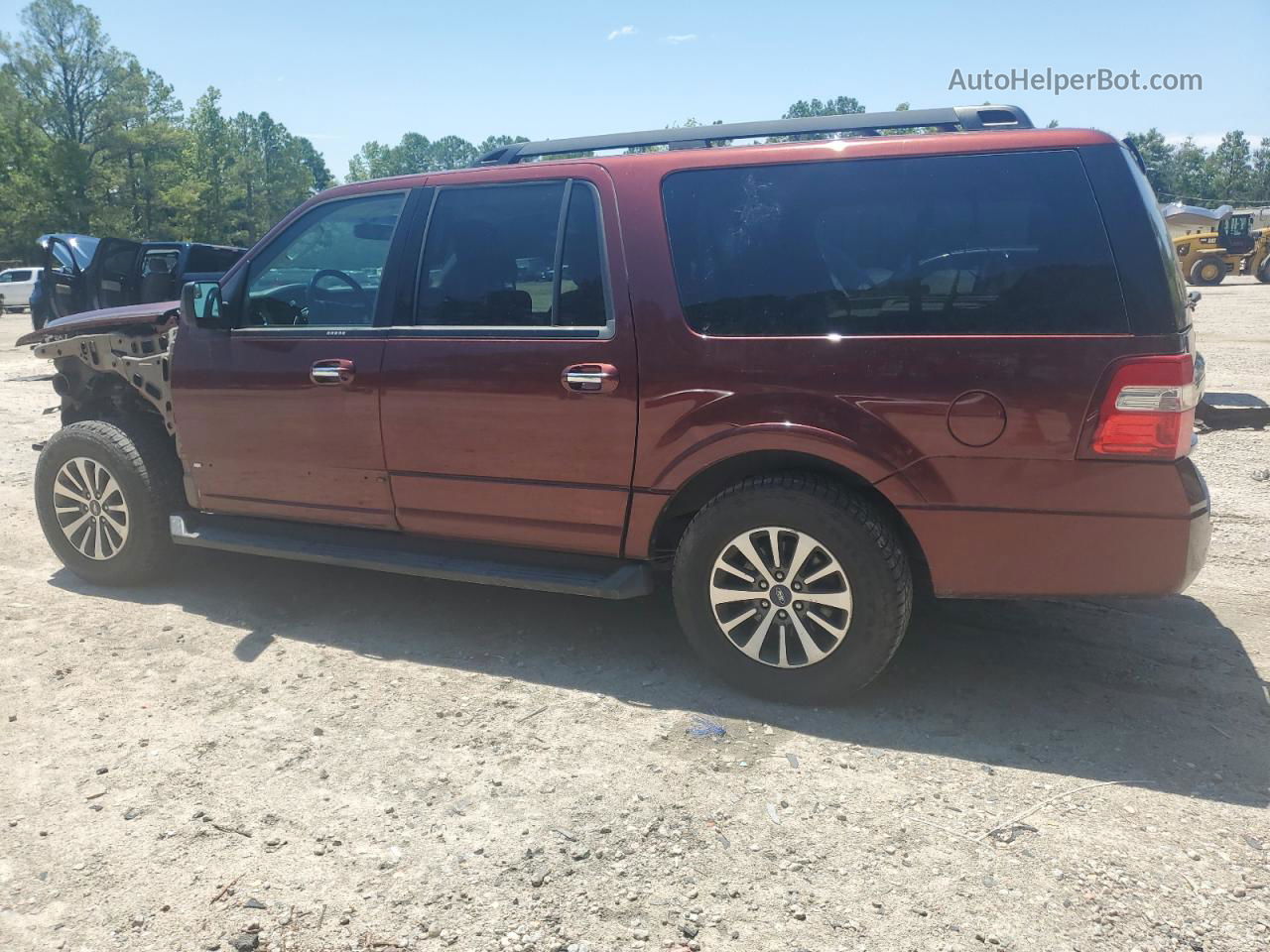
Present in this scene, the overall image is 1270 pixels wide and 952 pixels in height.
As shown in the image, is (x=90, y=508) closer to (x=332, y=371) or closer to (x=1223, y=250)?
(x=332, y=371)

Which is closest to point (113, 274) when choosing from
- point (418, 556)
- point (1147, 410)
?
point (418, 556)

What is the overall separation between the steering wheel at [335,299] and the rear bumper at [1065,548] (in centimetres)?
251

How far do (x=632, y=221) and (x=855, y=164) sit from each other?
2.82 feet

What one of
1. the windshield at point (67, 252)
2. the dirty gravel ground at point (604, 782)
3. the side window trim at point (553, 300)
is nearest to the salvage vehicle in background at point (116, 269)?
the windshield at point (67, 252)

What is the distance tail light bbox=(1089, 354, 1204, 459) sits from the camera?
2.96m

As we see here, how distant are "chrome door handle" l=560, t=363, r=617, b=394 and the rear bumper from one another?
120 centimetres

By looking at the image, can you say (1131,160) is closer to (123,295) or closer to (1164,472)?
(1164,472)

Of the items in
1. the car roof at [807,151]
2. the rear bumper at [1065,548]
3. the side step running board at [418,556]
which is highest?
the car roof at [807,151]

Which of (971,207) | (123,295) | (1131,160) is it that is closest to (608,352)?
(971,207)

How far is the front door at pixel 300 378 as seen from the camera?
4125 mm

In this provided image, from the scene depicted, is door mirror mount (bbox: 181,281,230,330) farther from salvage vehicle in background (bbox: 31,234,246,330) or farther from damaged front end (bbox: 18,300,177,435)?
salvage vehicle in background (bbox: 31,234,246,330)

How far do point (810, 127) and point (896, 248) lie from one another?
2.22 ft

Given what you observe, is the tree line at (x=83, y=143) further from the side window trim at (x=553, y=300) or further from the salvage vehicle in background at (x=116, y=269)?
the side window trim at (x=553, y=300)

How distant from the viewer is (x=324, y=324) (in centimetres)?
425
